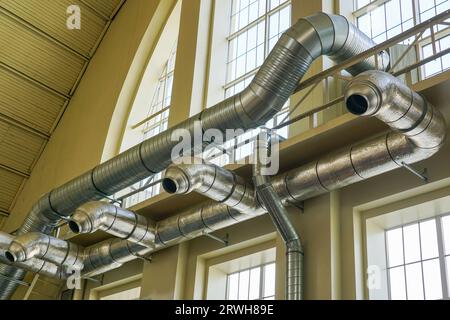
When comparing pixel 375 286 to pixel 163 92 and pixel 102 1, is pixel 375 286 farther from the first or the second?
pixel 102 1

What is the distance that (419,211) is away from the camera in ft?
36.7

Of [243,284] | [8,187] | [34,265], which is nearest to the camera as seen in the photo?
[243,284]

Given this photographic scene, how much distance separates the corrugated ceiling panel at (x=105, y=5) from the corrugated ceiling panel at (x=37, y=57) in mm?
2083

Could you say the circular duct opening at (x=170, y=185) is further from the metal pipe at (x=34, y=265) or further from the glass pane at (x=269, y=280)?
the metal pipe at (x=34, y=265)

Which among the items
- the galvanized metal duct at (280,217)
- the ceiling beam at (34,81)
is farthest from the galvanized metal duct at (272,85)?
the ceiling beam at (34,81)

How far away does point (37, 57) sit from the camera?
23.1 metres

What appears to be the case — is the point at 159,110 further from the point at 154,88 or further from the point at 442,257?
the point at 442,257

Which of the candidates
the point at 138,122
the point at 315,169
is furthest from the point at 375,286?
the point at 138,122

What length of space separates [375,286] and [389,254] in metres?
0.79

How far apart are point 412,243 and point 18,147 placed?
1736 centimetres

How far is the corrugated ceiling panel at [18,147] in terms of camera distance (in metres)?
23.5

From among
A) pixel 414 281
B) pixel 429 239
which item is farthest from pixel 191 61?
pixel 414 281

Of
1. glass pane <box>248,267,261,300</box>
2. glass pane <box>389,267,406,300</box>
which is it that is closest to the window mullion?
glass pane <box>389,267,406,300</box>

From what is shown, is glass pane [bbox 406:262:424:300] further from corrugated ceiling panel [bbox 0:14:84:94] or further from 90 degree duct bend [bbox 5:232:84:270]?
corrugated ceiling panel [bbox 0:14:84:94]
